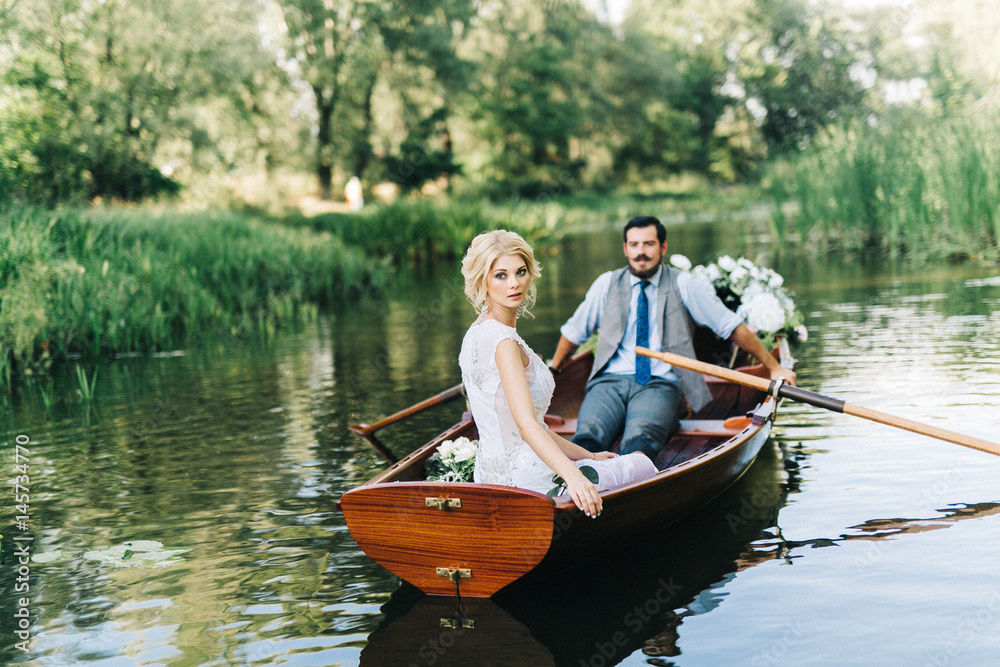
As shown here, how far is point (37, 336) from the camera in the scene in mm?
10180

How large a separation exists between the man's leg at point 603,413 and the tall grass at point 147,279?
601cm

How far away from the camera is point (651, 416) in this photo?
5254 millimetres

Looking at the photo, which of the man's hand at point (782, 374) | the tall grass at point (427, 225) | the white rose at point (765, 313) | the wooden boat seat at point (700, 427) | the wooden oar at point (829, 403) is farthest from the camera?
the tall grass at point (427, 225)

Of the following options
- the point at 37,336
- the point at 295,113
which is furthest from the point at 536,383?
the point at 295,113

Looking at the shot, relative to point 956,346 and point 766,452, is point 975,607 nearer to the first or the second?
point 766,452

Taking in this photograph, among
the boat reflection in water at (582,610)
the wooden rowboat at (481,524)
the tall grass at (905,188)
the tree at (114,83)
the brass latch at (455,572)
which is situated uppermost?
the tree at (114,83)

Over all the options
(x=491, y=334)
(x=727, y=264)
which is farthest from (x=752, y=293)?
(x=491, y=334)

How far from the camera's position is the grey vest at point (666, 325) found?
5543mm

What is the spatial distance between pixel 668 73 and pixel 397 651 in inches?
1806

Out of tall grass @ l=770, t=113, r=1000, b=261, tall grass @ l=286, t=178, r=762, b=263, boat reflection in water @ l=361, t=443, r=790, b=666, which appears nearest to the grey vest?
boat reflection in water @ l=361, t=443, r=790, b=666

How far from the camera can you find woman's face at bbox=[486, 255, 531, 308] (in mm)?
3888

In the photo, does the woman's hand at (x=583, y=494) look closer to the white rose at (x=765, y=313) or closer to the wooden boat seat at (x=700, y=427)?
the wooden boat seat at (x=700, y=427)

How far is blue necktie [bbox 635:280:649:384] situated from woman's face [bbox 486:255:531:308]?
1.79 m

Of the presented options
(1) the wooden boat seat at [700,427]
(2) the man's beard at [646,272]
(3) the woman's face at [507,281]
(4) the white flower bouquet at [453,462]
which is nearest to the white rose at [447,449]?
(4) the white flower bouquet at [453,462]
